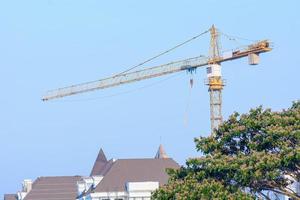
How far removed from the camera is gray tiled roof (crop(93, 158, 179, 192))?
4624 inches

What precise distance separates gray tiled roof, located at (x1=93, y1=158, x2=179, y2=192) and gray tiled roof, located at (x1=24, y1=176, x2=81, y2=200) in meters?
35.5

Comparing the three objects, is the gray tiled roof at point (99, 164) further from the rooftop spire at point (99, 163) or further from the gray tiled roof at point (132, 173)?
the gray tiled roof at point (132, 173)

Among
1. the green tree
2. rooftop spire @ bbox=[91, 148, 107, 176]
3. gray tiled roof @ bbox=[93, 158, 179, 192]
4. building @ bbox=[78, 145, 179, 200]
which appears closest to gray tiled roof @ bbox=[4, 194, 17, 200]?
rooftop spire @ bbox=[91, 148, 107, 176]

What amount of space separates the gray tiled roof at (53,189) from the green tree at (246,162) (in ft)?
312

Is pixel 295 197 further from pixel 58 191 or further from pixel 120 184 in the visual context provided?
pixel 58 191

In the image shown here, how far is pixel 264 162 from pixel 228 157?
151 inches

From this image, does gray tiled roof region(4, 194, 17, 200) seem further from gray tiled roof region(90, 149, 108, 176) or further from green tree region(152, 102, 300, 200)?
green tree region(152, 102, 300, 200)

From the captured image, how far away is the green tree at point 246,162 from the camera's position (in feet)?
184

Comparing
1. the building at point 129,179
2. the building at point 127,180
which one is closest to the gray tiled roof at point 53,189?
the building at point 127,180

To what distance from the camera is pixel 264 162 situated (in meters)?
55.5

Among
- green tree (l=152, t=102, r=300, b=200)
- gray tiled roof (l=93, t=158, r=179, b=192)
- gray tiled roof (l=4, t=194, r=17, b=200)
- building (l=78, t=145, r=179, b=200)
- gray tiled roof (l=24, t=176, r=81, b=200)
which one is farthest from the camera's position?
gray tiled roof (l=4, t=194, r=17, b=200)

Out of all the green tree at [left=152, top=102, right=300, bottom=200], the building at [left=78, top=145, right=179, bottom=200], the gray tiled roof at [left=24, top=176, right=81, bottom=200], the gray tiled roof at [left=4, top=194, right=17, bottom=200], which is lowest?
the green tree at [left=152, top=102, right=300, bottom=200]

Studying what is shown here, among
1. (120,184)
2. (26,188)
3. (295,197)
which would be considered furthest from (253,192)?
(26,188)

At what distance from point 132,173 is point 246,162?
62.9m
